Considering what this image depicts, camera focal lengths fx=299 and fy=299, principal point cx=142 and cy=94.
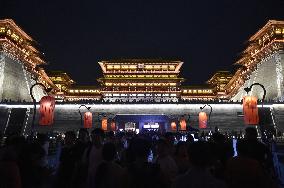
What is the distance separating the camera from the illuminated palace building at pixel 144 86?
35.5 m

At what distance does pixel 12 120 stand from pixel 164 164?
33511mm

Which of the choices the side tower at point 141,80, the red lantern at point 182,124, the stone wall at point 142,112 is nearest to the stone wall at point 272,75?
the stone wall at point 142,112

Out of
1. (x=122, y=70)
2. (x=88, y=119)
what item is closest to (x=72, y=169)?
(x=88, y=119)

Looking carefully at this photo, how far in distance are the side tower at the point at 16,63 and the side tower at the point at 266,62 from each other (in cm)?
3285

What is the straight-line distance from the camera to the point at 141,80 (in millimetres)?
46969

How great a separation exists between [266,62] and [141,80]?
60.1ft

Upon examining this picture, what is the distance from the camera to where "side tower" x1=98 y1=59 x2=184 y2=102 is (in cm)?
4631

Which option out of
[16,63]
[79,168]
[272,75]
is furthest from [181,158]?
[16,63]

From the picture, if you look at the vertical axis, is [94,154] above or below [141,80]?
below

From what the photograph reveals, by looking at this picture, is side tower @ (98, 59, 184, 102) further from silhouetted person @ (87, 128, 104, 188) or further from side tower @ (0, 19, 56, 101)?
silhouetted person @ (87, 128, 104, 188)

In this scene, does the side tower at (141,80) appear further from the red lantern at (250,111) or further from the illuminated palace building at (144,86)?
the red lantern at (250,111)

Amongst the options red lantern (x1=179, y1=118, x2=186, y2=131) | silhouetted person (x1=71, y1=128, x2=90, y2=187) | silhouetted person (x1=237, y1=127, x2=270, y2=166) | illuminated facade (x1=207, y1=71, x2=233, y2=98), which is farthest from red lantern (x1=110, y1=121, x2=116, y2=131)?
silhouetted person (x1=237, y1=127, x2=270, y2=166)

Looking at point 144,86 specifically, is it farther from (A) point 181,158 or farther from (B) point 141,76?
(A) point 181,158

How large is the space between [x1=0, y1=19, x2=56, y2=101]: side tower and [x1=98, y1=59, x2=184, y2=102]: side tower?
10.8 meters
